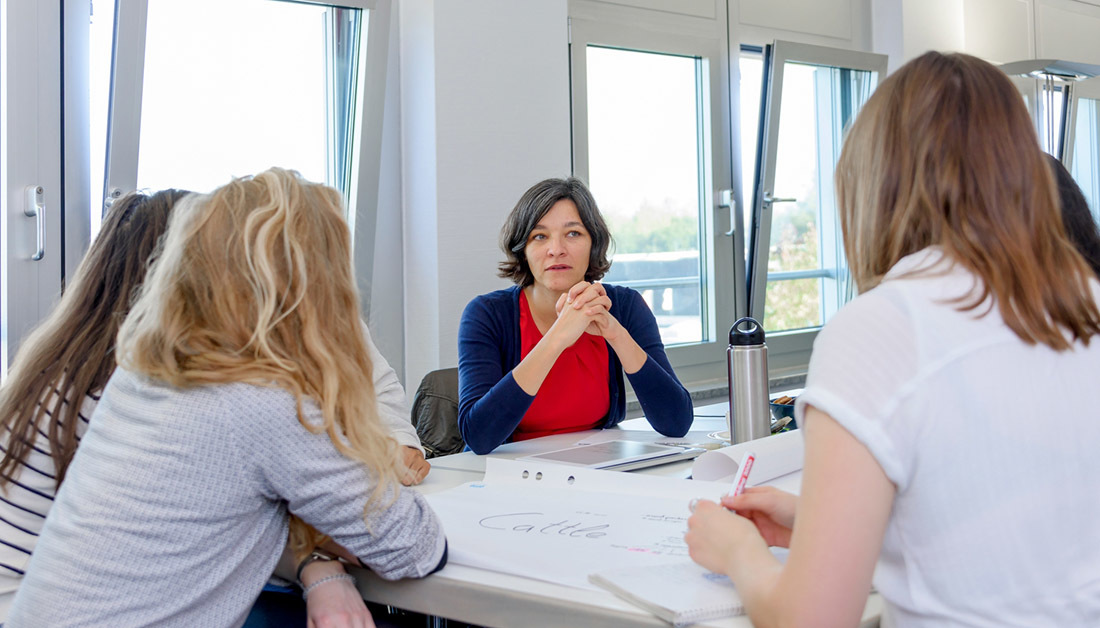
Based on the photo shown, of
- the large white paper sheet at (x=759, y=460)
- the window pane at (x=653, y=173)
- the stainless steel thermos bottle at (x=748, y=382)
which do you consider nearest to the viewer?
the large white paper sheet at (x=759, y=460)

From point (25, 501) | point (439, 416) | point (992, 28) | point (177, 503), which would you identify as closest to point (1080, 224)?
point (439, 416)

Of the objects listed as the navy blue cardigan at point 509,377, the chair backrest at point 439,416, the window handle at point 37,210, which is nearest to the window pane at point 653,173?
the navy blue cardigan at point 509,377

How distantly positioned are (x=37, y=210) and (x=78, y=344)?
139 cm

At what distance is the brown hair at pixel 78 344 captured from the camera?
1311 mm

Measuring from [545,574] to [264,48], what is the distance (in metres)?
2.37

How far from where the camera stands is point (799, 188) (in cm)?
439

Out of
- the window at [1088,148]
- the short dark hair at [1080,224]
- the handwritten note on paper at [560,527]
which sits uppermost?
the window at [1088,148]

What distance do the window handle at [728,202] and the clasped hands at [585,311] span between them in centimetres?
210

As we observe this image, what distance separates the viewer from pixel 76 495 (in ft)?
3.53

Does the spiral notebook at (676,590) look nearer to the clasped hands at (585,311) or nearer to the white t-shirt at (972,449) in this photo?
the white t-shirt at (972,449)

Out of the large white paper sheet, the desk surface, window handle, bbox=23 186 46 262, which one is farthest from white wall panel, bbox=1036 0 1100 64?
the desk surface

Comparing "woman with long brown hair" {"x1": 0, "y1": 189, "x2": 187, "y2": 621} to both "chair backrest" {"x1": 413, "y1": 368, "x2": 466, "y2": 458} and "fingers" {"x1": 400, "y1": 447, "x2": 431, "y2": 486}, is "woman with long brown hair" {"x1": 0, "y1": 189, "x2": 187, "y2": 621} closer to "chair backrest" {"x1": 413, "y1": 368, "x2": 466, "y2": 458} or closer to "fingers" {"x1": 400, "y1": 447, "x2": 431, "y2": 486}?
"fingers" {"x1": 400, "y1": 447, "x2": 431, "y2": 486}

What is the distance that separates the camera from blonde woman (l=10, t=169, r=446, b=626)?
1045 mm

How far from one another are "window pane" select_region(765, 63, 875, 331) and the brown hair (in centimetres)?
318
